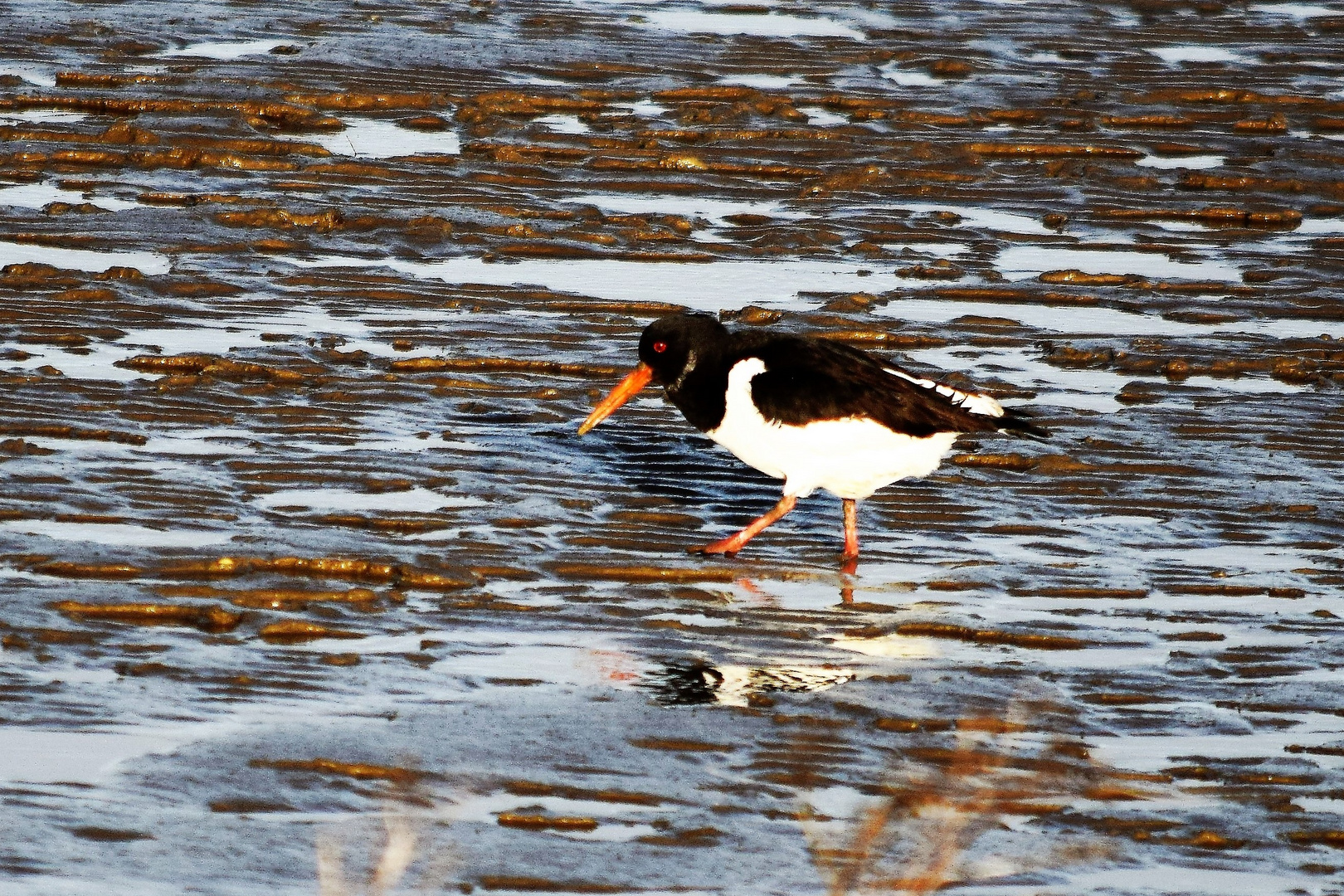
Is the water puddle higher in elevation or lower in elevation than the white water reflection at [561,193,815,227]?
lower

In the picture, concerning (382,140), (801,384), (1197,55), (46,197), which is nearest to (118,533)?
(801,384)

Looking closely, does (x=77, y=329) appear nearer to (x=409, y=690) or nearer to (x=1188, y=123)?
(x=409, y=690)

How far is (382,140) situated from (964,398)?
19.6 ft

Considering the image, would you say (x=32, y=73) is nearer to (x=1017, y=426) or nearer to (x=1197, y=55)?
(x=1017, y=426)

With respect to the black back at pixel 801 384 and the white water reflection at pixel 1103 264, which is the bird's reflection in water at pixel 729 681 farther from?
the white water reflection at pixel 1103 264

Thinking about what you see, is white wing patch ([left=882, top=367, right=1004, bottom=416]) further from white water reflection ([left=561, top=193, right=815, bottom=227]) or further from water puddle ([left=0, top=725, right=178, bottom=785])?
white water reflection ([left=561, top=193, right=815, bottom=227])

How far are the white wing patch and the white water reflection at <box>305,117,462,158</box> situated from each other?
17.6 feet

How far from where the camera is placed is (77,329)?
372 inches

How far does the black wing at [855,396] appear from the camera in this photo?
771cm

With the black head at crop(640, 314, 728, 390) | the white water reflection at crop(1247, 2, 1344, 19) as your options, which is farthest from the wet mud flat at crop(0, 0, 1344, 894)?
the white water reflection at crop(1247, 2, 1344, 19)

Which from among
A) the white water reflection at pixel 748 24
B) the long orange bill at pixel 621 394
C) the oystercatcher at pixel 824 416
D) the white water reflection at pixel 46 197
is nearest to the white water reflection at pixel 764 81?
the white water reflection at pixel 748 24

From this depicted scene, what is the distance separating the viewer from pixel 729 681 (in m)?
6.22

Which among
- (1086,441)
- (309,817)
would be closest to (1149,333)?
(1086,441)

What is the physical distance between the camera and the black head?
812cm
